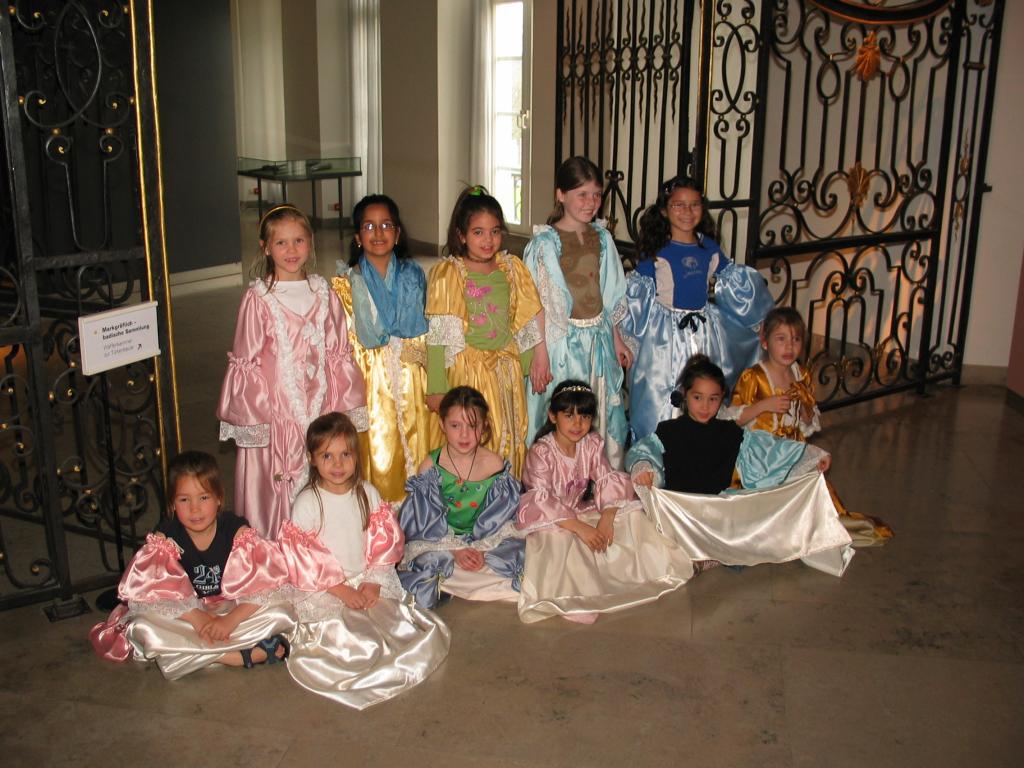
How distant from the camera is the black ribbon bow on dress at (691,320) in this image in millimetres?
4500

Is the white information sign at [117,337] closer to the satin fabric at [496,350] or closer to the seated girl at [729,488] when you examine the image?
the satin fabric at [496,350]

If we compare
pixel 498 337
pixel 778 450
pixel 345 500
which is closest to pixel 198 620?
pixel 345 500

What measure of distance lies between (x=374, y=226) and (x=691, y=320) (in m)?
1.48

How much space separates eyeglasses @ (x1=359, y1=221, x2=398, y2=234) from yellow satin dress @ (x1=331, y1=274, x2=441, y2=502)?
20 cm

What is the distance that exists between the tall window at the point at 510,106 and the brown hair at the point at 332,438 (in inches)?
279

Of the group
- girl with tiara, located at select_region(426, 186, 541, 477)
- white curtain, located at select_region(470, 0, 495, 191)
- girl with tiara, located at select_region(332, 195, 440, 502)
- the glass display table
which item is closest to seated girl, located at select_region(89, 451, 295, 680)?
girl with tiara, located at select_region(332, 195, 440, 502)

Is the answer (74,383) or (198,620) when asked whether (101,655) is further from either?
(74,383)

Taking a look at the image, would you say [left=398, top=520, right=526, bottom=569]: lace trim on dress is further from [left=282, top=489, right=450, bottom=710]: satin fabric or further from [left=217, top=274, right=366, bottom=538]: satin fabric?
[left=217, top=274, right=366, bottom=538]: satin fabric

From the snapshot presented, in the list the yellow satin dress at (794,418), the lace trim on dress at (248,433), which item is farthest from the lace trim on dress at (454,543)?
the yellow satin dress at (794,418)

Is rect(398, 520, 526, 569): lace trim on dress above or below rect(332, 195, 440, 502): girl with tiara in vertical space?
below

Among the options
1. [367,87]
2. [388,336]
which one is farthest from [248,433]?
[367,87]

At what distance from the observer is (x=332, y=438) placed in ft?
10.8

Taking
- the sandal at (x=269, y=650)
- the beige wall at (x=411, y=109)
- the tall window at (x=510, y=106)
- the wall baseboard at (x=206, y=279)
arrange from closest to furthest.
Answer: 1. the sandal at (x=269, y=650)
2. the wall baseboard at (x=206, y=279)
3. the tall window at (x=510, y=106)
4. the beige wall at (x=411, y=109)

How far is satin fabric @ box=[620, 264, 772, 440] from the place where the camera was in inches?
178
